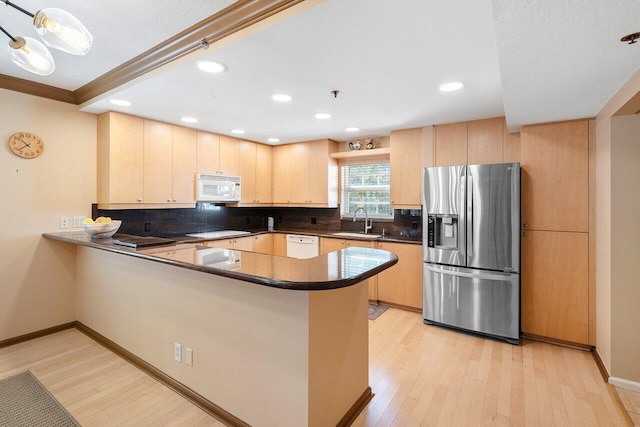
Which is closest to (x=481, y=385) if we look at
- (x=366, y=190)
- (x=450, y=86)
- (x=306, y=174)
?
(x=450, y=86)

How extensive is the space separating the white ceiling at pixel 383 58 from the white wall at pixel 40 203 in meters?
0.37

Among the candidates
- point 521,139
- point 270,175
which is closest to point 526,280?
point 521,139

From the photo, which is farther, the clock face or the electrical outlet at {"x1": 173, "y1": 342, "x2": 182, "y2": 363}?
the clock face

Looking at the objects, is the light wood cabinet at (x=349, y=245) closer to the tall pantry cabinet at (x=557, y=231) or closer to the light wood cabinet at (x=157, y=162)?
the tall pantry cabinet at (x=557, y=231)

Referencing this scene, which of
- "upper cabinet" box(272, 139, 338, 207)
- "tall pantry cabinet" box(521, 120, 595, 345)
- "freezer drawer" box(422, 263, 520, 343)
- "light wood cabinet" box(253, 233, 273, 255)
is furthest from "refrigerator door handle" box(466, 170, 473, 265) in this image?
"light wood cabinet" box(253, 233, 273, 255)

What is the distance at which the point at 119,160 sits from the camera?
333 centimetres

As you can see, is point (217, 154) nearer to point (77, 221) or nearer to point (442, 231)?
point (77, 221)

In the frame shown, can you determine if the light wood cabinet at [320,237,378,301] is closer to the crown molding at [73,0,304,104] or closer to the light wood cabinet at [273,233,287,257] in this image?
the light wood cabinet at [273,233,287,257]

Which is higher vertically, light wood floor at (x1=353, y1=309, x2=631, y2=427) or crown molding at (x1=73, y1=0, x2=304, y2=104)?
crown molding at (x1=73, y1=0, x2=304, y2=104)

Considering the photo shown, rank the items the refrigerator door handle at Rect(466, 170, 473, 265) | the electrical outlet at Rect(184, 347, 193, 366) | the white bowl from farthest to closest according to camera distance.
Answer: the refrigerator door handle at Rect(466, 170, 473, 265)
the white bowl
the electrical outlet at Rect(184, 347, 193, 366)

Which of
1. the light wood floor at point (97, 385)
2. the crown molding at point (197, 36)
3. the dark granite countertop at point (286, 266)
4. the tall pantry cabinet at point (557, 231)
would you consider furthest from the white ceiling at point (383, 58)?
the light wood floor at point (97, 385)

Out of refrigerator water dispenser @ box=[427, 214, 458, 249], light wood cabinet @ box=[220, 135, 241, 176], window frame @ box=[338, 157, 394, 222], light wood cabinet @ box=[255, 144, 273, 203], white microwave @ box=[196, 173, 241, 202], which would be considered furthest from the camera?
light wood cabinet @ box=[255, 144, 273, 203]

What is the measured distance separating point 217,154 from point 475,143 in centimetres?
341

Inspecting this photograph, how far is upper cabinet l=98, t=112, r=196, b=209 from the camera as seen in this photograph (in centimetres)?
330
